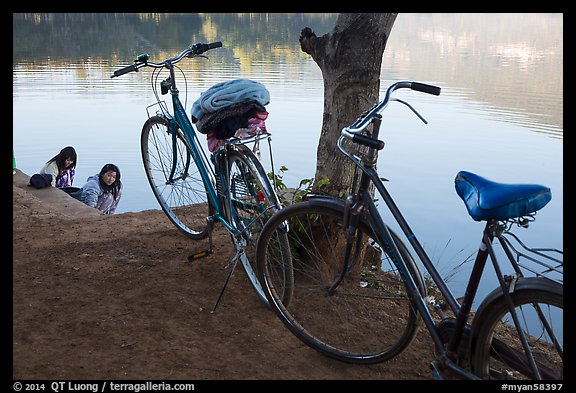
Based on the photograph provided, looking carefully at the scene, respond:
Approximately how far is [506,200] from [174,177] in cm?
279

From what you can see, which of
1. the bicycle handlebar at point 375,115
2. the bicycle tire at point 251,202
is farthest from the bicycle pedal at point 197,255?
the bicycle handlebar at point 375,115

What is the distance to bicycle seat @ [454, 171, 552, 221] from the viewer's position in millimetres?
2129

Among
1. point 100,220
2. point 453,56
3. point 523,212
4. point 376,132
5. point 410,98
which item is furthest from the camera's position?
point 453,56

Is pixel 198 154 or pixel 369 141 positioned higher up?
pixel 369 141

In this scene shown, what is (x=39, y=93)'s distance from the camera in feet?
51.0

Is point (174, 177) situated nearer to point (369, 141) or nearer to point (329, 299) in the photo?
point (329, 299)

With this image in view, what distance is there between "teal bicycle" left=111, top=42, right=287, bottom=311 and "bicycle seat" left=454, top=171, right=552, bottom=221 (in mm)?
1137

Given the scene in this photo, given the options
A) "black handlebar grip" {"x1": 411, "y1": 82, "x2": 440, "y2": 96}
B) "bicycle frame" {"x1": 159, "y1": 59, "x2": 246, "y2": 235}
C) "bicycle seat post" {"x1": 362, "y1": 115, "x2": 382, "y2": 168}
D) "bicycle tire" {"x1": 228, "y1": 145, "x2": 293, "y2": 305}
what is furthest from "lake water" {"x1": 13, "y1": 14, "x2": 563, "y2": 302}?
"black handlebar grip" {"x1": 411, "y1": 82, "x2": 440, "y2": 96}

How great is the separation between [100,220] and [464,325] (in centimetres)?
348

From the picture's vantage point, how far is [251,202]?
3350mm

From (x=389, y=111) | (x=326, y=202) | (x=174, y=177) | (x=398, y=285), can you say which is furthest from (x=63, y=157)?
(x=389, y=111)
